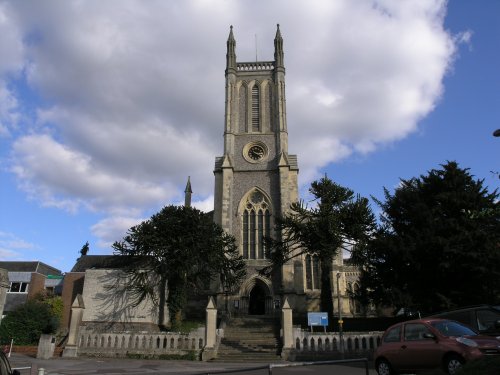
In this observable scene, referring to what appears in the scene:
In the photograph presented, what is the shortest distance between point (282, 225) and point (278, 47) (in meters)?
23.4

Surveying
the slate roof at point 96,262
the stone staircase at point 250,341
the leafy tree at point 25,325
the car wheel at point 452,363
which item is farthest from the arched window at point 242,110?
the car wheel at point 452,363

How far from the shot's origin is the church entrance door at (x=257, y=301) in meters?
37.4

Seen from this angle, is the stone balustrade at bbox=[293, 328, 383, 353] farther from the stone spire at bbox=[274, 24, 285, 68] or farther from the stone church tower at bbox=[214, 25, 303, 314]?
the stone spire at bbox=[274, 24, 285, 68]

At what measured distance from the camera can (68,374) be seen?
50.8 feet

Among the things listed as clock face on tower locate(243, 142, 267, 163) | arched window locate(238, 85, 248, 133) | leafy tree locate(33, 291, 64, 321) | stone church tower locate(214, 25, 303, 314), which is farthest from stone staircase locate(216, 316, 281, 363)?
arched window locate(238, 85, 248, 133)

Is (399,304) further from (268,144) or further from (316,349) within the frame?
(268,144)

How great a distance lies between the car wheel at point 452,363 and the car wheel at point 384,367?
163 cm

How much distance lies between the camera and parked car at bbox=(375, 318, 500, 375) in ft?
28.4

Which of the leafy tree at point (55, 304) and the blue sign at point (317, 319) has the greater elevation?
the leafy tree at point (55, 304)

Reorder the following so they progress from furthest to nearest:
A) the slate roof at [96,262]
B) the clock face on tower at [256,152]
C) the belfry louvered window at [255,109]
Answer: the belfry louvered window at [255,109], the clock face on tower at [256,152], the slate roof at [96,262]

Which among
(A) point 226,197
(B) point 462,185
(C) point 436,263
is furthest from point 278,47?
(C) point 436,263

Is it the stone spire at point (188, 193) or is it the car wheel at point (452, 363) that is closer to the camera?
the car wheel at point (452, 363)

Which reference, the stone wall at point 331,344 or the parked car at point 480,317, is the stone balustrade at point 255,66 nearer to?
the stone wall at point 331,344

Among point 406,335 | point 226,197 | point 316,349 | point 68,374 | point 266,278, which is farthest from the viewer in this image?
point 226,197
